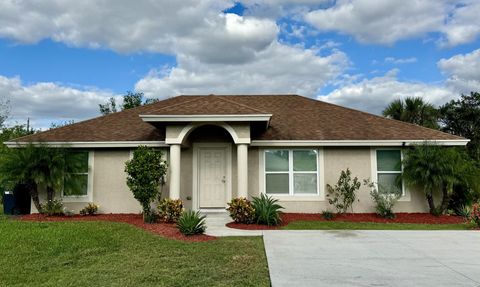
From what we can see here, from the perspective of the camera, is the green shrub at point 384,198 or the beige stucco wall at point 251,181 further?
the beige stucco wall at point 251,181

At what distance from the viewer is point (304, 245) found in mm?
8453

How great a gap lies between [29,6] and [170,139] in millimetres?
7282

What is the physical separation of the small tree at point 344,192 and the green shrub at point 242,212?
348 cm

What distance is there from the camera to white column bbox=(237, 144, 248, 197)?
1221 cm

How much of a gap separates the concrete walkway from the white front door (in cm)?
74

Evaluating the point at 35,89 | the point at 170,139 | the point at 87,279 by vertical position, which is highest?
the point at 35,89

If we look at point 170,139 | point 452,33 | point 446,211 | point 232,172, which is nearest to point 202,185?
point 232,172

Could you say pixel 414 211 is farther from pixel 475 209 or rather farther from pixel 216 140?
pixel 216 140

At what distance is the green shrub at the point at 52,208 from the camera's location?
13.1 metres

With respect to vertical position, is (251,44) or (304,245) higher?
(251,44)

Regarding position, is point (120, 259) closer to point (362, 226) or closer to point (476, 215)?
point (362, 226)

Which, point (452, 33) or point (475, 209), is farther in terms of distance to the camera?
point (452, 33)

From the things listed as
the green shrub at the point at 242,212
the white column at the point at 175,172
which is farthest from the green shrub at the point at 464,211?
the white column at the point at 175,172

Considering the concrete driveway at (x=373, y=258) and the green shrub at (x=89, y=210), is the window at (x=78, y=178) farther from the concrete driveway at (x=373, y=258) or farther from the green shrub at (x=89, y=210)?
the concrete driveway at (x=373, y=258)
